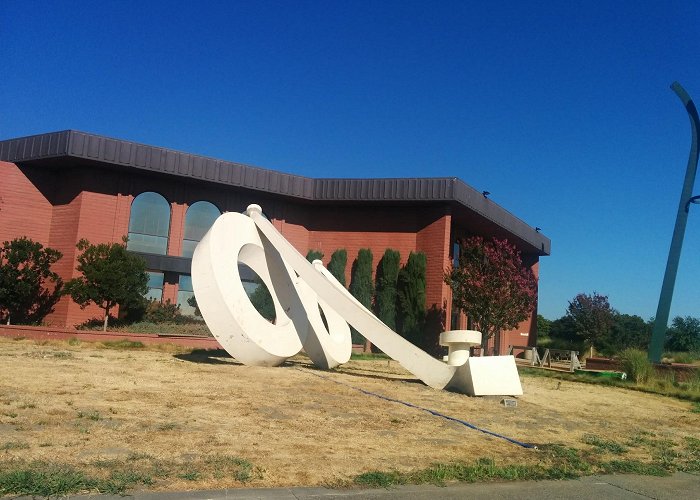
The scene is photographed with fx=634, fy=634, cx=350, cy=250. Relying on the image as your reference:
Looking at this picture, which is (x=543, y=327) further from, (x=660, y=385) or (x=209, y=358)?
(x=209, y=358)

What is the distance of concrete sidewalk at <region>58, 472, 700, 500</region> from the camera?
5.00 meters

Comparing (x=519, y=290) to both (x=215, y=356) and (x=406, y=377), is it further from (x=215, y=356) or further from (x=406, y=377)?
(x=215, y=356)

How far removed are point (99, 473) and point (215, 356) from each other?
1219cm

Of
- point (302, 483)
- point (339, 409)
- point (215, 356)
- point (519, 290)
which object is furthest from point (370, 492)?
point (519, 290)

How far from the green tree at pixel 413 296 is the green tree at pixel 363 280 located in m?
1.38

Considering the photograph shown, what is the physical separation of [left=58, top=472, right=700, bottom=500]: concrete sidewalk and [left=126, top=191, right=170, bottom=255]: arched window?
70.2 feet

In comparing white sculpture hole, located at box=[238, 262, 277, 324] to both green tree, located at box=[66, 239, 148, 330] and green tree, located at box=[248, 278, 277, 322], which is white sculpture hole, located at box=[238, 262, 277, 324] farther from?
green tree, located at box=[66, 239, 148, 330]

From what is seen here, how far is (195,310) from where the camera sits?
26.1 meters

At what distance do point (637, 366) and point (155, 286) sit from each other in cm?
1791

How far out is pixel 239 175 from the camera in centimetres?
2595

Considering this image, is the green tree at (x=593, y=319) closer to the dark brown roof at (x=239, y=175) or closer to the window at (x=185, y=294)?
the dark brown roof at (x=239, y=175)

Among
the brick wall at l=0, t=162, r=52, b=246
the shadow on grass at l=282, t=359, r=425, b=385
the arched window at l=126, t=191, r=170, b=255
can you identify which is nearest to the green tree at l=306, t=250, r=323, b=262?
the arched window at l=126, t=191, r=170, b=255

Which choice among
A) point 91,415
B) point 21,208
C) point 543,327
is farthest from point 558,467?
point 543,327

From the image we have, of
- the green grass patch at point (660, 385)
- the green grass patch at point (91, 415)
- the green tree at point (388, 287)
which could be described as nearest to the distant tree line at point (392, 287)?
the green tree at point (388, 287)
